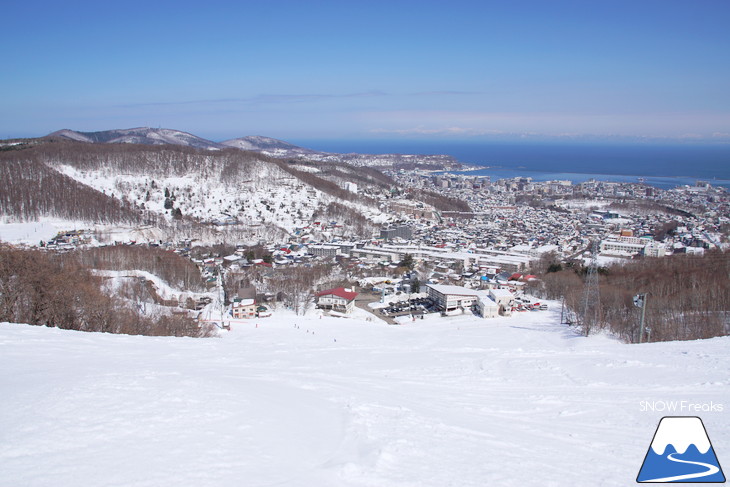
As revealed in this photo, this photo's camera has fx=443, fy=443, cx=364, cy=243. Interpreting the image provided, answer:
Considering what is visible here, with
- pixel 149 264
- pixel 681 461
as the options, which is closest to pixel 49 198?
pixel 149 264

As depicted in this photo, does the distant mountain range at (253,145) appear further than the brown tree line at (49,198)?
Yes

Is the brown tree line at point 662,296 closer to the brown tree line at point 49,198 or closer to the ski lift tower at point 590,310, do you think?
the ski lift tower at point 590,310

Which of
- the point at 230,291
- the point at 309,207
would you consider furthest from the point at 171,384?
the point at 309,207

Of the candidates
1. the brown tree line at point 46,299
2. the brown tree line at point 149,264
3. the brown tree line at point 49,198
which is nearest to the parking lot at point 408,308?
the brown tree line at point 149,264

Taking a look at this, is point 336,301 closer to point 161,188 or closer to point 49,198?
point 49,198

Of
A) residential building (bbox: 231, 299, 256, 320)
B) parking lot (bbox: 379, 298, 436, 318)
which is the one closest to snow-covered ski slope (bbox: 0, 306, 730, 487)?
residential building (bbox: 231, 299, 256, 320)
